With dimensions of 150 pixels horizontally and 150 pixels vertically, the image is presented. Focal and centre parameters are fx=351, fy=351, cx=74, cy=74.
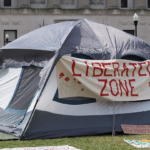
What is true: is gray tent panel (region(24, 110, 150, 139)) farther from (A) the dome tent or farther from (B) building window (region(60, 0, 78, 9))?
(B) building window (region(60, 0, 78, 9))

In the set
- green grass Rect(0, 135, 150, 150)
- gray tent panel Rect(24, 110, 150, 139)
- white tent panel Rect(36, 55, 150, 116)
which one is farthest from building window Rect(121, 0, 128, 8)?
green grass Rect(0, 135, 150, 150)

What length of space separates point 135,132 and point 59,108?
1.63 meters

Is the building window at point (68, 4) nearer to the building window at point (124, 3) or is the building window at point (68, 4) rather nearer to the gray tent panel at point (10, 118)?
the building window at point (124, 3)

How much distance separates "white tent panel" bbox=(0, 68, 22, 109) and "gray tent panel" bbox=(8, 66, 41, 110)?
6.2 inches

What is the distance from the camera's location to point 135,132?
7.17 meters

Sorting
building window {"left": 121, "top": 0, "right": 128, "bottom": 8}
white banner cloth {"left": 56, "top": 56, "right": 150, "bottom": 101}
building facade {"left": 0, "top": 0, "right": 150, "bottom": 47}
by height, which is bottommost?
white banner cloth {"left": 56, "top": 56, "right": 150, "bottom": 101}

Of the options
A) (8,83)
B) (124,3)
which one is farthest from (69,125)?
(124,3)

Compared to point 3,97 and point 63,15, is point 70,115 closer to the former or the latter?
point 3,97

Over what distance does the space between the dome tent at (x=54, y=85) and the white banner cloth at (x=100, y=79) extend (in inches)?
5.6

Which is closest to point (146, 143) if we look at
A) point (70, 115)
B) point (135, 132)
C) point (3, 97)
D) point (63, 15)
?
point (135, 132)

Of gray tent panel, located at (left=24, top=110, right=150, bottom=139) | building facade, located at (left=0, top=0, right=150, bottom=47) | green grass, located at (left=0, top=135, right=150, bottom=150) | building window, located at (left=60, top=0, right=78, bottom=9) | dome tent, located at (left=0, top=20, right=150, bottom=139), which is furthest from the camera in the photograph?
building window, located at (left=60, top=0, right=78, bottom=9)

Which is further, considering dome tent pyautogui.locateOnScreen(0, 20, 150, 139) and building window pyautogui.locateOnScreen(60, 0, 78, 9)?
building window pyautogui.locateOnScreen(60, 0, 78, 9)

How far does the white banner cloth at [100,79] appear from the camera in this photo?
715cm

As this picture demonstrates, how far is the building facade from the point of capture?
27578 mm
